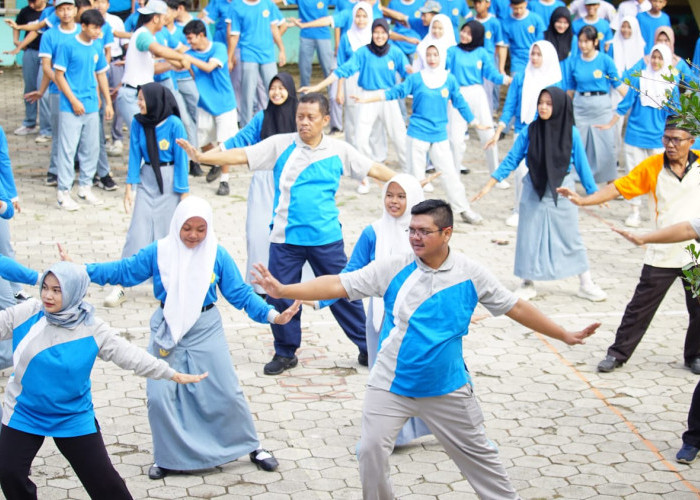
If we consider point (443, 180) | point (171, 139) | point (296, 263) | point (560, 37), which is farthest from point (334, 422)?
point (560, 37)

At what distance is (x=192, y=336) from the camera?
20.6ft

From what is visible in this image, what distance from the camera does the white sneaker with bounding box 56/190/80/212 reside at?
12586mm

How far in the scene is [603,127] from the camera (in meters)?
12.6

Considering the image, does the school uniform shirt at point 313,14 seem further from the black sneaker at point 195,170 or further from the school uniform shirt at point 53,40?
the school uniform shirt at point 53,40

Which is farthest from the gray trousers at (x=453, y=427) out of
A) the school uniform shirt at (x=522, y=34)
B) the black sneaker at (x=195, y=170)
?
the school uniform shirt at (x=522, y=34)

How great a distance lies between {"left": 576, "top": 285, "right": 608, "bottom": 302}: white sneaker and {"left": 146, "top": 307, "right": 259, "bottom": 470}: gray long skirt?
15.0 feet

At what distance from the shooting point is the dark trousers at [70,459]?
5.30 meters

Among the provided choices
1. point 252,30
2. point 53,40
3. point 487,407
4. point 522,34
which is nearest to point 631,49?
point 522,34

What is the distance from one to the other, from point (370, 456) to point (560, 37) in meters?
10.3

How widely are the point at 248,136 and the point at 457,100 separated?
3.84 metres

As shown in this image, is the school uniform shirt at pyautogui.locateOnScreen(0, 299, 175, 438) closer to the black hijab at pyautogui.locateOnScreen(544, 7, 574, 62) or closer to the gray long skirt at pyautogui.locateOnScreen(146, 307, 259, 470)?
the gray long skirt at pyautogui.locateOnScreen(146, 307, 259, 470)

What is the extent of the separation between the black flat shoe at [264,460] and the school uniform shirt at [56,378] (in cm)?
135

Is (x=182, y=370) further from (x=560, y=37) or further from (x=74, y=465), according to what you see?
(x=560, y=37)

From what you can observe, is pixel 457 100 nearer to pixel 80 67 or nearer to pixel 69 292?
pixel 80 67
